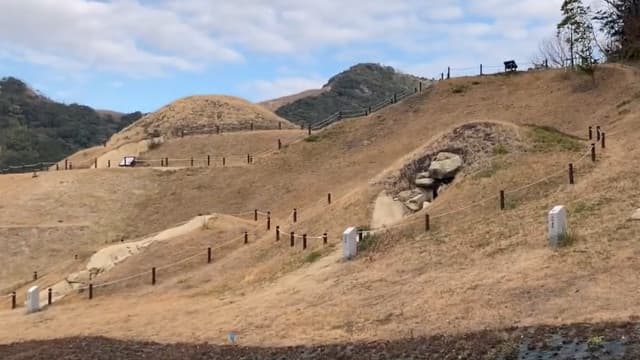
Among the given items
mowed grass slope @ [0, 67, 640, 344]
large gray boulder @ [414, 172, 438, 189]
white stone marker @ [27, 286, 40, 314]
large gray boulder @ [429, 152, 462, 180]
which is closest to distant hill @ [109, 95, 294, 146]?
mowed grass slope @ [0, 67, 640, 344]

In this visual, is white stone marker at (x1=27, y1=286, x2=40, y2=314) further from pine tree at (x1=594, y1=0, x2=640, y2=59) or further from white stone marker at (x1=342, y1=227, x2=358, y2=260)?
pine tree at (x1=594, y1=0, x2=640, y2=59)

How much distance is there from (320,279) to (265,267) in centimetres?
472

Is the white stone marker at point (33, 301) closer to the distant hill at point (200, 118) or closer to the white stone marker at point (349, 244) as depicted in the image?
the white stone marker at point (349, 244)

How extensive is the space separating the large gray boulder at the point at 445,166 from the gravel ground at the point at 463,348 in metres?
12.7

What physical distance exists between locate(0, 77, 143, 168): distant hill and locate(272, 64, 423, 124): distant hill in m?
31.5

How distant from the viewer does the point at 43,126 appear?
5354 inches

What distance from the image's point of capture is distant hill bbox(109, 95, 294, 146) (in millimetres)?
72750

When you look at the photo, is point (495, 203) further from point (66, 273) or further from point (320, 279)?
point (66, 273)

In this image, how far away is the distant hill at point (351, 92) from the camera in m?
127

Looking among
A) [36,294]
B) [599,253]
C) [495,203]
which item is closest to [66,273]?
[36,294]

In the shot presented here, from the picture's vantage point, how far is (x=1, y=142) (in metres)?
108

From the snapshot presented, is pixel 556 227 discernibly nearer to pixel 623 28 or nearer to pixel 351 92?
pixel 623 28

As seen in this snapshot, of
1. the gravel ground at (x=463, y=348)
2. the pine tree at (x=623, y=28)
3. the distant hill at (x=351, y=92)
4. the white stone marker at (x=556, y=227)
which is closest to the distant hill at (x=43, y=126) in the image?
the distant hill at (x=351, y=92)

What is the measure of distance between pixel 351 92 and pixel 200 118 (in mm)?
66520
